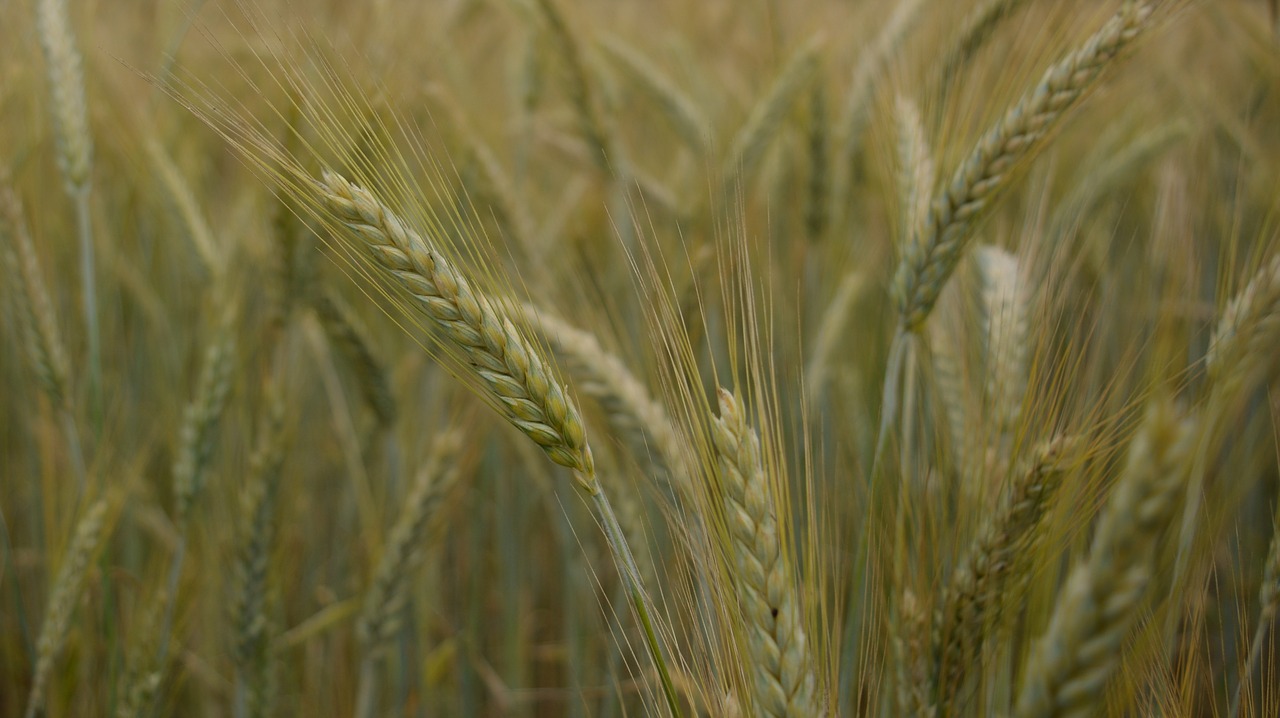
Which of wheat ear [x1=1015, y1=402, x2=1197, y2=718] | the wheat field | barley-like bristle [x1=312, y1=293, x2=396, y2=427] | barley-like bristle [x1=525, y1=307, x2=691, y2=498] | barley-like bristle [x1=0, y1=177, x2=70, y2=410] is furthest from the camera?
barley-like bristle [x1=312, y1=293, x2=396, y2=427]

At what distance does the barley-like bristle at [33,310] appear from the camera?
1169mm

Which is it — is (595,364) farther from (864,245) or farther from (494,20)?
(494,20)

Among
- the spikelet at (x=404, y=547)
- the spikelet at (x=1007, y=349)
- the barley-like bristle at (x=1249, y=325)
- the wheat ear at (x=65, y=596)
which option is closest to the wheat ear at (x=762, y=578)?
the spikelet at (x=1007, y=349)

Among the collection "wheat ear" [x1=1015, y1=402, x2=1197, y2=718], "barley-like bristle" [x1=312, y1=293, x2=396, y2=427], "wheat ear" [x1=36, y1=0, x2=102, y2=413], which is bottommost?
"wheat ear" [x1=1015, y1=402, x2=1197, y2=718]

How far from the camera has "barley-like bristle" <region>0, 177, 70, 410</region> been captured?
117 cm

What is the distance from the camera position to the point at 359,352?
4.34 feet

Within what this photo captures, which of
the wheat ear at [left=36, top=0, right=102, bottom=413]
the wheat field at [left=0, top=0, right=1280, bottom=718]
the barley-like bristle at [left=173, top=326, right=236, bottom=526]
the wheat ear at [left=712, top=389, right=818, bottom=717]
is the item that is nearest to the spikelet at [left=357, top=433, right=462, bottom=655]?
the wheat field at [left=0, top=0, right=1280, bottom=718]

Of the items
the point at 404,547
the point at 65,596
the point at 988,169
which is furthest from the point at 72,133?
the point at 988,169

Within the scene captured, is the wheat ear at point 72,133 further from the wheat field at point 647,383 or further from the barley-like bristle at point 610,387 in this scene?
the barley-like bristle at point 610,387

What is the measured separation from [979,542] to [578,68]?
1258 mm

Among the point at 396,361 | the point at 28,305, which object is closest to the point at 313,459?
the point at 396,361

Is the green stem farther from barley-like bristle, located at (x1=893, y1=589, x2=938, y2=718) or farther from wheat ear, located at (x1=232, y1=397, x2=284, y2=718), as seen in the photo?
wheat ear, located at (x1=232, y1=397, x2=284, y2=718)

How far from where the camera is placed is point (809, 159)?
1655 millimetres

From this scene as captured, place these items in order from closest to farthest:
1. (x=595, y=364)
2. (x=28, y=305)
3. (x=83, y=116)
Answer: (x=595, y=364), (x=28, y=305), (x=83, y=116)
